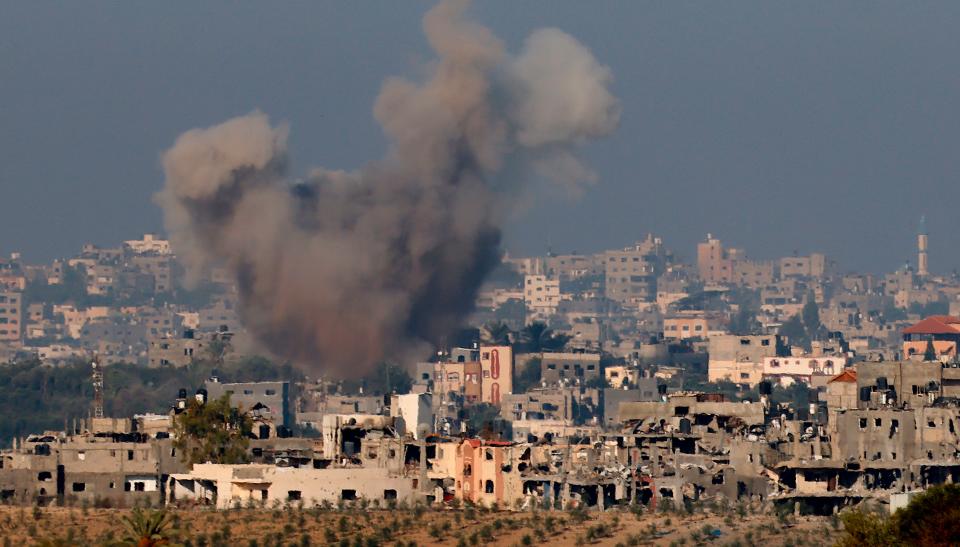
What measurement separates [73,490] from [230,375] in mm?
57961

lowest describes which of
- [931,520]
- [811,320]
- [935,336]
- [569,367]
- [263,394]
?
[931,520]

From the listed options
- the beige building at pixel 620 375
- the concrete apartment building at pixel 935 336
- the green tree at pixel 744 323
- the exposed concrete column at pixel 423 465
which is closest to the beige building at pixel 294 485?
the exposed concrete column at pixel 423 465

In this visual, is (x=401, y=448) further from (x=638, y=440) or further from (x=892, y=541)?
(x=892, y=541)

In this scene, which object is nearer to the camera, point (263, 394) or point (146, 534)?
point (146, 534)

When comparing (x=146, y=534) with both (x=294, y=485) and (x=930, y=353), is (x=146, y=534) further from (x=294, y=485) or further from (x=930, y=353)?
(x=930, y=353)

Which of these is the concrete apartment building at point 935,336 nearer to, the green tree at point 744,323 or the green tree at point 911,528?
the green tree at point 744,323

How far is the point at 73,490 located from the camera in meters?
62.7

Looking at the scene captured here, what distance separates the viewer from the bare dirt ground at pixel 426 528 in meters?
50.3

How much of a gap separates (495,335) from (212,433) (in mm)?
72916

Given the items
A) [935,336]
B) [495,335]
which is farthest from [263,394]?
[935,336]

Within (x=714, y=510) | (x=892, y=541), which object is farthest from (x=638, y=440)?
(x=892, y=541)

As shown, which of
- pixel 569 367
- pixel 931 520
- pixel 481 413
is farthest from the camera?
pixel 569 367

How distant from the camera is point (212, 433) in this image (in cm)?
6312

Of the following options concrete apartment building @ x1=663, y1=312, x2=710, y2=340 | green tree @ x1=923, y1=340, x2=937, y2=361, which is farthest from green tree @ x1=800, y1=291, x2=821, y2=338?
green tree @ x1=923, y1=340, x2=937, y2=361
